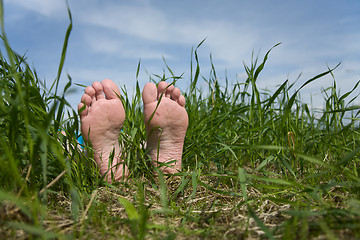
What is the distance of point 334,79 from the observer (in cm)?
136

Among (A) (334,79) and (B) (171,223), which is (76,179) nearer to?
(B) (171,223)

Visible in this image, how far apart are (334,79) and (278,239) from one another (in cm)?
98

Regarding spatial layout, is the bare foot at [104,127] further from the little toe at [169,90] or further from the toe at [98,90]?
the little toe at [169,90]

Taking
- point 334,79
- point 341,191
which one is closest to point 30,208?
point 341,191

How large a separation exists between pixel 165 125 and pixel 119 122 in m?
0.20

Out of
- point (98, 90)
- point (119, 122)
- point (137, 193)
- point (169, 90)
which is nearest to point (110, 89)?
point (98, 90)

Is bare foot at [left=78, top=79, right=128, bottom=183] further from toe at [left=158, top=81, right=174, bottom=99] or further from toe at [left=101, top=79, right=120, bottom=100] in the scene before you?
toe at [left=158, top=81, right=174, bottom=99]

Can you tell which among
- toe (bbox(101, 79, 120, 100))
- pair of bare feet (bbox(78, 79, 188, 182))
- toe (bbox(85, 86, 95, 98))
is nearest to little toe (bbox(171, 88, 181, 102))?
pair of bare feet (bbox(78, 79, 188, 182))

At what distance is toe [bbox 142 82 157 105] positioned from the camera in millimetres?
1321

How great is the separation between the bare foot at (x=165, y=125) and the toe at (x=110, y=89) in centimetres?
13

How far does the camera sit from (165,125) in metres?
1.30

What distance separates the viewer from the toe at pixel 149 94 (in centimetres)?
132

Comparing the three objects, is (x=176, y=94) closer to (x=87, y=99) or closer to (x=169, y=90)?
(x=169, y=90)

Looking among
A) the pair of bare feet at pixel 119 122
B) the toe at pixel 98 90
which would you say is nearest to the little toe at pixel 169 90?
the pair of bare feet at pixel 119 122
